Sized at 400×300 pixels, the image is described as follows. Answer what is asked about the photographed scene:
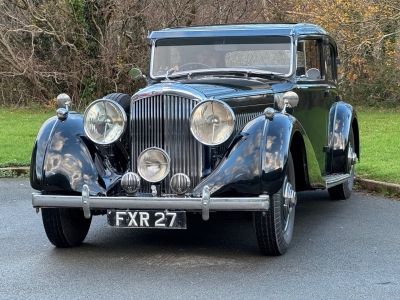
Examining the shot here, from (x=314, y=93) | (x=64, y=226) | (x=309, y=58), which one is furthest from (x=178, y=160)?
(x=309, y=58)

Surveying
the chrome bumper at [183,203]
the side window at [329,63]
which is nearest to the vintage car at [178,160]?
the chrome bumper at [183,203]

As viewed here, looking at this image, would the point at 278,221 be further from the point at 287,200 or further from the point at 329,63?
the point at 329,63

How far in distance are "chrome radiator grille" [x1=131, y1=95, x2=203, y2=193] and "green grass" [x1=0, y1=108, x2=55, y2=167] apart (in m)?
5.92

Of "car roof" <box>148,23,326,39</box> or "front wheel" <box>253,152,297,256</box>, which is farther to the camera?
"car roof" <box>148,23,326,39</box>

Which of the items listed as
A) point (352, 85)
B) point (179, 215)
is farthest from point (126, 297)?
point (352, 85)

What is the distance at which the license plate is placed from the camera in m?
5.72

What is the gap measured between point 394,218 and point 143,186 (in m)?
3.06

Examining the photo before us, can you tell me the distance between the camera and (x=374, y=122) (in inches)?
767

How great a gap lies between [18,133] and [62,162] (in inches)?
413

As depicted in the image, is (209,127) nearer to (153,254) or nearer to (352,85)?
(153,254)

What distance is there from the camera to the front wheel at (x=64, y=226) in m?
6.27

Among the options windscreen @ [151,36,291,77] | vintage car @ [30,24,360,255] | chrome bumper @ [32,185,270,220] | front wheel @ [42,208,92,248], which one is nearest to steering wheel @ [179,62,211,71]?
windscreen @ [151,36,291,77]

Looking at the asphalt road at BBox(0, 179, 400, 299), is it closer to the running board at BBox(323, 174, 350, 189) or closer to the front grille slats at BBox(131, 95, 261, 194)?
the running board at BBox(323, 174, 350, 189)

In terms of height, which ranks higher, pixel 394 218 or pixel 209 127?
pixel 209 127
